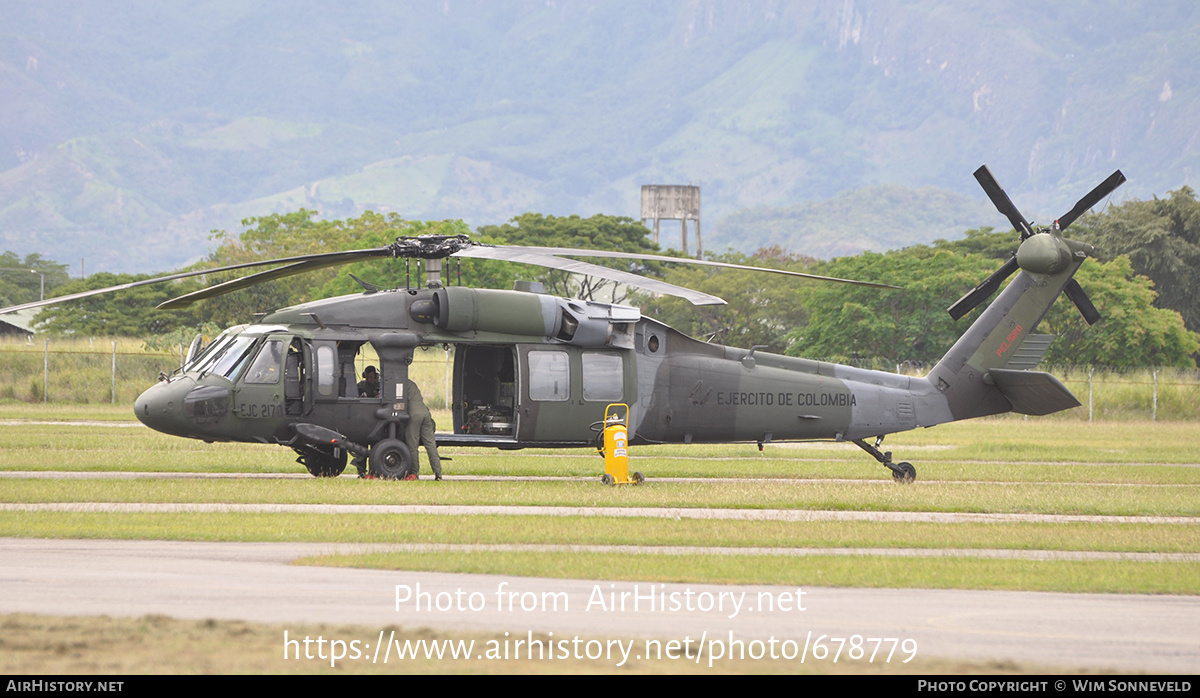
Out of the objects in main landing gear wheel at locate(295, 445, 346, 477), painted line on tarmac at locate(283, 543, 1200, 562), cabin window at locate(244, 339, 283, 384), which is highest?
cabin window at locate(244, 339, 283, 384)

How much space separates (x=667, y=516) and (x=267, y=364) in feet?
23.8

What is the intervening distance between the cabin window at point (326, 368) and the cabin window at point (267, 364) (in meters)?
0.61

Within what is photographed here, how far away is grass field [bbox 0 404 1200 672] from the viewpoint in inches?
461

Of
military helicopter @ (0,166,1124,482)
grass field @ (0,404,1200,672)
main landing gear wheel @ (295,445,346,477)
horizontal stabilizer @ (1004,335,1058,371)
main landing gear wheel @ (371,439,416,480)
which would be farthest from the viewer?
horizontal stabilizer @ (1004,335,1058,371)

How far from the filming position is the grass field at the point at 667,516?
A: 11.7 meters

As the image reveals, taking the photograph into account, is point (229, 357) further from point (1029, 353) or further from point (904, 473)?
point (1029, 353)

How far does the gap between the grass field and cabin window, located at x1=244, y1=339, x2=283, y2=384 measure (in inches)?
64.0

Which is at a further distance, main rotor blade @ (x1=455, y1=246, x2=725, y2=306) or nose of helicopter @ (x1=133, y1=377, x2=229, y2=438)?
nose of helicopter @ (x1=133, y1=377, x2=229, y2=438)

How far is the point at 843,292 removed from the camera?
2729 inches

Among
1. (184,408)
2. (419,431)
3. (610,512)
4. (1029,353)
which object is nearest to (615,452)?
(419,431)

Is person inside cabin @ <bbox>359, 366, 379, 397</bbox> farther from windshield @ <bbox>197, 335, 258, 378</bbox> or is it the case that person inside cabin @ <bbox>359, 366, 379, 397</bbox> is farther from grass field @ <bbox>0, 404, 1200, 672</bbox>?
windshield @ <bbox>197, 335, 258, 378</bbox>

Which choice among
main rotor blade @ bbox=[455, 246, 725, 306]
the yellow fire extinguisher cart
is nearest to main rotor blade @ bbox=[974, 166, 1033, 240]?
main rotor blade @ bbox=[455, 246, 725, 306]
